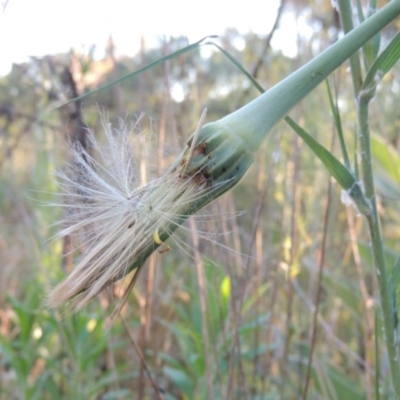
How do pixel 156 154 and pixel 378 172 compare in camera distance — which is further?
pixel 378 172

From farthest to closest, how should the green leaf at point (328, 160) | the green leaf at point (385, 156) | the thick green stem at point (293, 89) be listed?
the green leaf at point (385, 156) → the green leaf at point (328, 160) → the thick green stem at point (293, 89)

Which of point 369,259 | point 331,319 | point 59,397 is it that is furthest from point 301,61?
point 59,397

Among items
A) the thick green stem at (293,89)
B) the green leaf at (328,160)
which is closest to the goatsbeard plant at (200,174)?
the thick green stem at (293,89)

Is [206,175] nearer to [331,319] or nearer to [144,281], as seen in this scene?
[144,281]

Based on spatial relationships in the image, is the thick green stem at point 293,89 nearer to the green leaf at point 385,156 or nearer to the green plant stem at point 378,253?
the green plant stem at point 378,253

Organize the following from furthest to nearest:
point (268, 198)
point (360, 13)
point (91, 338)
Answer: point (268, 198)
point (91, 338)
point (360, 13)

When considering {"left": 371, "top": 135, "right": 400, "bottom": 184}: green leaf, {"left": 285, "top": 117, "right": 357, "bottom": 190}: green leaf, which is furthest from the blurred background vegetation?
{"left": 285, "top": 117, "right": 357, "bottom": 190}: green leaf

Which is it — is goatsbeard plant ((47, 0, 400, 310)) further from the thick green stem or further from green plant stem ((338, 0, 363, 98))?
green plant stem ((338, 0, 363, 98))
